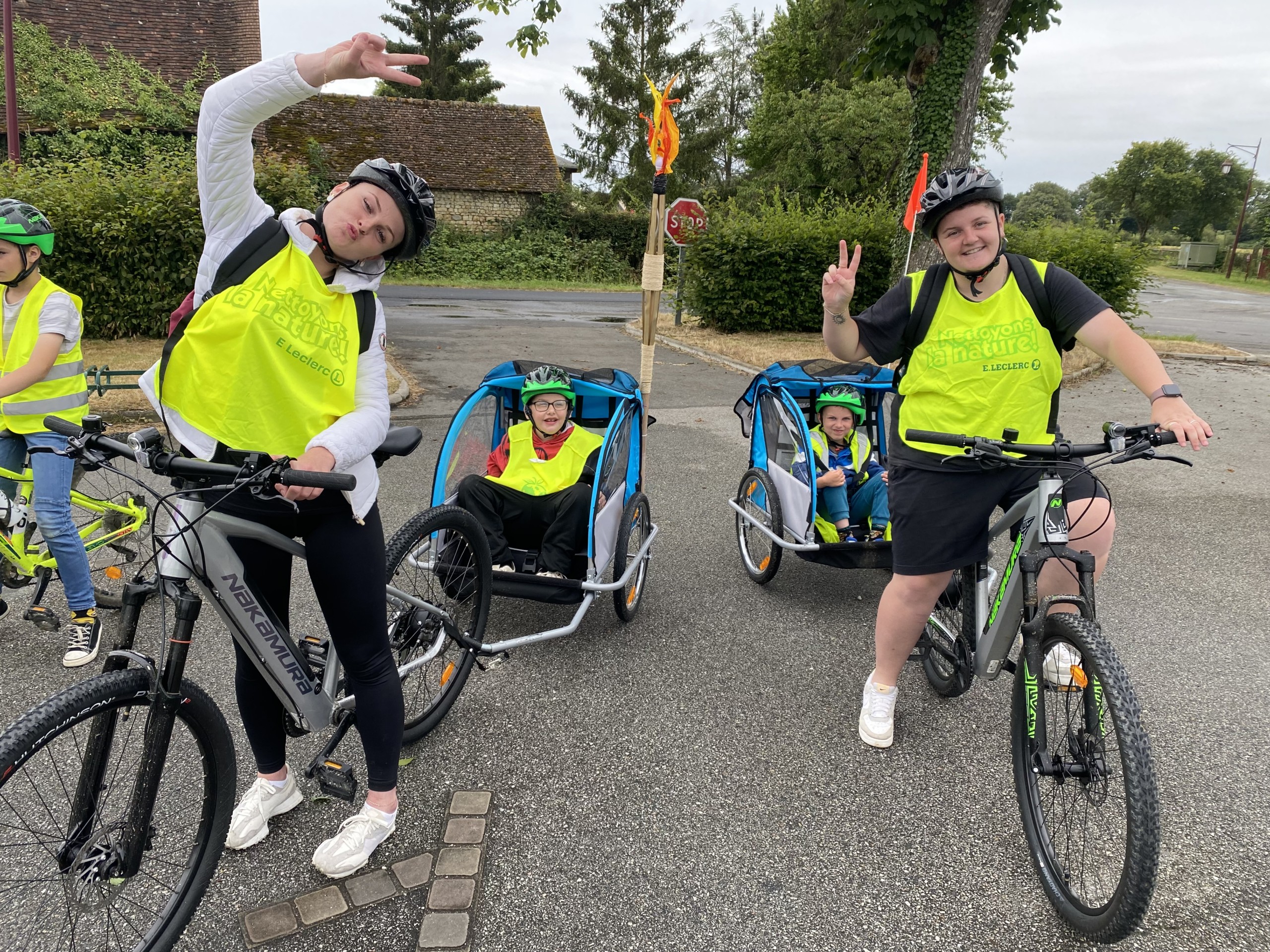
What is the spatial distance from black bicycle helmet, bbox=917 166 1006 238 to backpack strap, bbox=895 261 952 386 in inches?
6.7

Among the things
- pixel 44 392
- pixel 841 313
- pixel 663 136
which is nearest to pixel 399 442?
pixel 841 313

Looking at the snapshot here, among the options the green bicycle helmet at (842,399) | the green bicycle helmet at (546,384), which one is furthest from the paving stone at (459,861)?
the green bicycle helmet at (842,399)

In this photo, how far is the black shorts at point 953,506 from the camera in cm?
266

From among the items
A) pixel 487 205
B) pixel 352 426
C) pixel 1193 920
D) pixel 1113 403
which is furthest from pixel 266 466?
pixel 487 205

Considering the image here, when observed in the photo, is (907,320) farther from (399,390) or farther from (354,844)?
(399,390)

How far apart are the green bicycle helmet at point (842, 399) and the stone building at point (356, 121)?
25.9 m

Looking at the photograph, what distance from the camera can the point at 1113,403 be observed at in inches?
399

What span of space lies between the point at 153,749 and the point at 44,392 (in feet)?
7.82

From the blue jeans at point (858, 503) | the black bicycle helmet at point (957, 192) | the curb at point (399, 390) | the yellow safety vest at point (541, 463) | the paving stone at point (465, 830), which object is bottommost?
the curb at point (399, 390)

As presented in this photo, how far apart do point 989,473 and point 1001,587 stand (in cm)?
39

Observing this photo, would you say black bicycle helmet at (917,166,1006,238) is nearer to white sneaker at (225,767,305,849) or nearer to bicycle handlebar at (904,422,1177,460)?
bicycle handlebar at (904,422,1177,460)

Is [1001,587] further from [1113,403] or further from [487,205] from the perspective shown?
[487,205]

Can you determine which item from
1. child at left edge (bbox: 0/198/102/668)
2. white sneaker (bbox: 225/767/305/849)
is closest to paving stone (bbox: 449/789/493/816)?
white sneaker (bbox: 225/767/305/849)

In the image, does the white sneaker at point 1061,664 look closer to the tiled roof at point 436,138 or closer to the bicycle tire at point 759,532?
the bicycle tire at point 759,532
